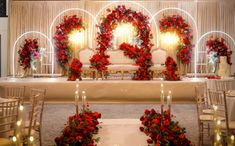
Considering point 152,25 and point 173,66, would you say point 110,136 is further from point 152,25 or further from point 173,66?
point 152,25

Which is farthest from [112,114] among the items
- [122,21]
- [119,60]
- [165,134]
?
[122,21]

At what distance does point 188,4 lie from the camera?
1531 cm

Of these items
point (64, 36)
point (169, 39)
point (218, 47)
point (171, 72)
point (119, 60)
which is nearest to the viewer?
point (171, 72)

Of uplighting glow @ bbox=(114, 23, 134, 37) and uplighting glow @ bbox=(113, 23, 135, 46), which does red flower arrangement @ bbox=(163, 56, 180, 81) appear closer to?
uplighting glow @ bbox=(113, 23, 135, 46)

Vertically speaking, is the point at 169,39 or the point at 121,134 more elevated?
the point at 169,39

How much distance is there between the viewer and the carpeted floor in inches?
240

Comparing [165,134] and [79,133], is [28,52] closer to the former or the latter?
[79,133]

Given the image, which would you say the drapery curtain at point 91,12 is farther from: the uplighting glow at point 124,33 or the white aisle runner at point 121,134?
the white aisle runner at point 121,134

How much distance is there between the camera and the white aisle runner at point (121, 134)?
14.0ft

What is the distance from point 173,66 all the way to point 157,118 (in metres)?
5.53

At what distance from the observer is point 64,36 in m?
14.7

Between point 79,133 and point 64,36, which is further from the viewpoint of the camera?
point 64,36

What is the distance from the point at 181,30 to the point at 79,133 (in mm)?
11035

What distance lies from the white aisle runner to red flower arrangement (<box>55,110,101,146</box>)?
0.39 feet
